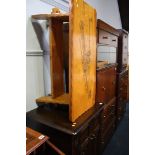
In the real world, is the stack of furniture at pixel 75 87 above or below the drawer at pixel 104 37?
below

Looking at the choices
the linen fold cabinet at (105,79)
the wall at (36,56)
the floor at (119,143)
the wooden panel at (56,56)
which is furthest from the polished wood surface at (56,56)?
the floor at (119,143)

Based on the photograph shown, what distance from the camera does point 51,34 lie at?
158 centimetres

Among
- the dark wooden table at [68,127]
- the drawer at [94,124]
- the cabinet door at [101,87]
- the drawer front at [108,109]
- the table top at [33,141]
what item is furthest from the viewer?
the drawer front at [108,109]

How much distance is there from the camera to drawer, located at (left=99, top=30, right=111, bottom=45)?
6.24 ft

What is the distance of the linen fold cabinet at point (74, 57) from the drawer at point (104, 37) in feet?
0.67

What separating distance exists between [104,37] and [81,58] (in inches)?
27.0

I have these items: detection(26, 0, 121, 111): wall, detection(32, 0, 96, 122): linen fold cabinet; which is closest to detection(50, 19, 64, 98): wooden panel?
detection(32, 0, 96, 122): linen fold cabinet

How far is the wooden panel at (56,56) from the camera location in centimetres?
160

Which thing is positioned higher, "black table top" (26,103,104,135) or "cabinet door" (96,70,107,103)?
"cabinet door" (96,70,107,103)

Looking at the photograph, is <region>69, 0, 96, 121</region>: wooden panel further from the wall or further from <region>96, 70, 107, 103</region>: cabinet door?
the wall

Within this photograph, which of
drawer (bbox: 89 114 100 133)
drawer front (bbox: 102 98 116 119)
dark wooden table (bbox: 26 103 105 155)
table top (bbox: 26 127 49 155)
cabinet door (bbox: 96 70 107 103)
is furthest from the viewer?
drawer front (bbox: 102 98 116 119)

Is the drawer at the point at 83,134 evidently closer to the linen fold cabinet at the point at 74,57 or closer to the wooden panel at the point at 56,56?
the linen fold cabinet at the point at 74,57

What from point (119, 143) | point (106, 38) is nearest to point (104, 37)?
point (106, 38)
